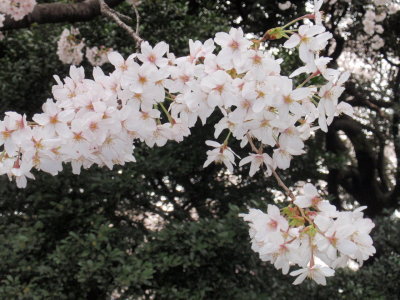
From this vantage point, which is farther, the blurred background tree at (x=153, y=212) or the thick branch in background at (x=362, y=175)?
the thick branch in background at (x=362, y=175)

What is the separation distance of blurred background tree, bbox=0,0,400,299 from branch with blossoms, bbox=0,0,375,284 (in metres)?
2.17

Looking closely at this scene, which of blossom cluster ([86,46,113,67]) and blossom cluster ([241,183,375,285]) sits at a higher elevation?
blossom cluster ([241,183,375,285])

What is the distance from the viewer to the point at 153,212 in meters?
4.45

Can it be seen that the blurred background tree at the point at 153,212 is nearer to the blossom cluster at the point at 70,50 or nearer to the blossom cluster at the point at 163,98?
the blossom cluster at the point at 70,50

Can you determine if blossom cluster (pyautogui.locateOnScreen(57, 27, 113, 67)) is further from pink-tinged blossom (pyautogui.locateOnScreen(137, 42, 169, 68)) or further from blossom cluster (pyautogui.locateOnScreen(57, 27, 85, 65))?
pink-tinged blossom (pyautogui.locateOnScreen(137, 42, 169, 68))

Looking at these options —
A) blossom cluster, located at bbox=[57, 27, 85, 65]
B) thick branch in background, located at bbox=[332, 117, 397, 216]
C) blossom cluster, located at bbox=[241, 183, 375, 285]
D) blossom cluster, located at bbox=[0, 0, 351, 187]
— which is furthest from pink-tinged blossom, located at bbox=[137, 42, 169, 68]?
thick branch in background, located at bbox=[332, 117, 397, 216]

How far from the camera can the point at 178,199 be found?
4.67 metres

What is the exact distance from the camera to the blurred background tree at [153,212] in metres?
3.50

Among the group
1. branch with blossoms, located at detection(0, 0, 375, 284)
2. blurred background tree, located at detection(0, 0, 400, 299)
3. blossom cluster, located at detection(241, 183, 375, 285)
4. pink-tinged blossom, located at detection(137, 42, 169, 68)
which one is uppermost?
pink-tinged blossom, located at detection(137, 42, 169, 68)

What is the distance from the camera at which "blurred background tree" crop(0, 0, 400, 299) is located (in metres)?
3.50

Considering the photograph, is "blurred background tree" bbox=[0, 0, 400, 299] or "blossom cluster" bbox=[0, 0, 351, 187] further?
"blurred background tree" bbox=[0, 0, 400, 299]

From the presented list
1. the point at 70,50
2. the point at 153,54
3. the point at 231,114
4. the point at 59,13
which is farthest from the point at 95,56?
the point at 231,114

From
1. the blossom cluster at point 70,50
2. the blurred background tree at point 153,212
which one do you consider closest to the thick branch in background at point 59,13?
the blurred background tree at point 153,212

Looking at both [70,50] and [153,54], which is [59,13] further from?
[153,54]
